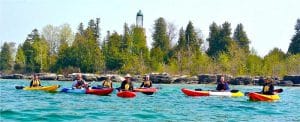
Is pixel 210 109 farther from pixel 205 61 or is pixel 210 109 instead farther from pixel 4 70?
pixel 4 70

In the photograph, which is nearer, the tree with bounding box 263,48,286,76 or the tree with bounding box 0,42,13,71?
the tree with bounding box 263,48,286,76

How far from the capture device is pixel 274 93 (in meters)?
28.3

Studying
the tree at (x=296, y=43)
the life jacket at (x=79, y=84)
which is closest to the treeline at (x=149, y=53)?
the tree at (x=296, y=43)

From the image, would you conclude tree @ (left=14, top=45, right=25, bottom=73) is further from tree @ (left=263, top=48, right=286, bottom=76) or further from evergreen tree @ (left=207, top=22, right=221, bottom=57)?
tree @ (left=263, top=48, right=286, bottom=76)

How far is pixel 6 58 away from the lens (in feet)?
299

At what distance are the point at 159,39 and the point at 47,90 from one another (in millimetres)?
52104

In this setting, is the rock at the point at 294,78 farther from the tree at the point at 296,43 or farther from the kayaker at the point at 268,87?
the kayaker at the point at 268,87

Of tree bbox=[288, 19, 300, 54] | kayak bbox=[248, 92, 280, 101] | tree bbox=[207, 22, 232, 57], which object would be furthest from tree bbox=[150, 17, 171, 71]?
kayak bbox=[248, 92, 280, 101]

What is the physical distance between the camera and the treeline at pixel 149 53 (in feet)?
240

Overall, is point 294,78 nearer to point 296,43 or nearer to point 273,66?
point 273,66

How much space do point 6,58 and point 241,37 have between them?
4091 cm

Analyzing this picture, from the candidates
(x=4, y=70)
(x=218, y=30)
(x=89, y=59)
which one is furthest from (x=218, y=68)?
(x=4, y=70)

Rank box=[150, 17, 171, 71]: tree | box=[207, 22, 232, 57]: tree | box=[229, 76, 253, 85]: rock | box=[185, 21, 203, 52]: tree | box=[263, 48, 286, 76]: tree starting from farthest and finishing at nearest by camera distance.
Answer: box=[185, 21, 203, 52]: tree → box=[207, 22, 232, 57]: tree → box=[150, 17, 171, 71]: tree → box=[263, 48, 286, 76]: tree → box=[229, 76, 253, 85]: rock

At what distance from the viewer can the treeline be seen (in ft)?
240
